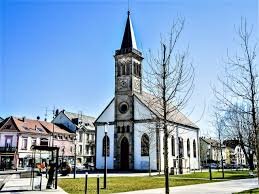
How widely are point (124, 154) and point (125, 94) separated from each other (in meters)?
9.62

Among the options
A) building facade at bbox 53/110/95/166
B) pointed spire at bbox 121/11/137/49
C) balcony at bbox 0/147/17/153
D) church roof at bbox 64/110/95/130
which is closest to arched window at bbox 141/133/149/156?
pointed spire at bbox 121/11/137/49

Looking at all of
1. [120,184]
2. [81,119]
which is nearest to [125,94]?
[120,184]

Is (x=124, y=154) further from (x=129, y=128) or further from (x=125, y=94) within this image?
(x=125, y=94)

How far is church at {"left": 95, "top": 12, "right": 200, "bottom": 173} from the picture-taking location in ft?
148

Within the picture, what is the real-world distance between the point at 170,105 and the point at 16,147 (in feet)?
168

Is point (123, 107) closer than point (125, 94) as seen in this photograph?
No

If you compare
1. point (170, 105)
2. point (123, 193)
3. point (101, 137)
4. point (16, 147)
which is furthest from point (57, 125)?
point (170, 105)

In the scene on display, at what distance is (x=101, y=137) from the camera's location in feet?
165

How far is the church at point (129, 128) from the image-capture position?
45.1 m

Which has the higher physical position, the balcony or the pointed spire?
the pointed spire

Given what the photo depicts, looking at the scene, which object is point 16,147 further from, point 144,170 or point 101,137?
point 144,170

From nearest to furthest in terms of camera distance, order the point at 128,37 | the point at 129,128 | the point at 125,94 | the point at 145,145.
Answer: the point at 145,145 < the point at 129,128 < the point at 125,94 < the point at 128,37

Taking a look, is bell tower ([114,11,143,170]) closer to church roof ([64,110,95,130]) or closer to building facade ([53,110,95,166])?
building facade ([53,110,95,166])

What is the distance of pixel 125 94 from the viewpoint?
4866cm
